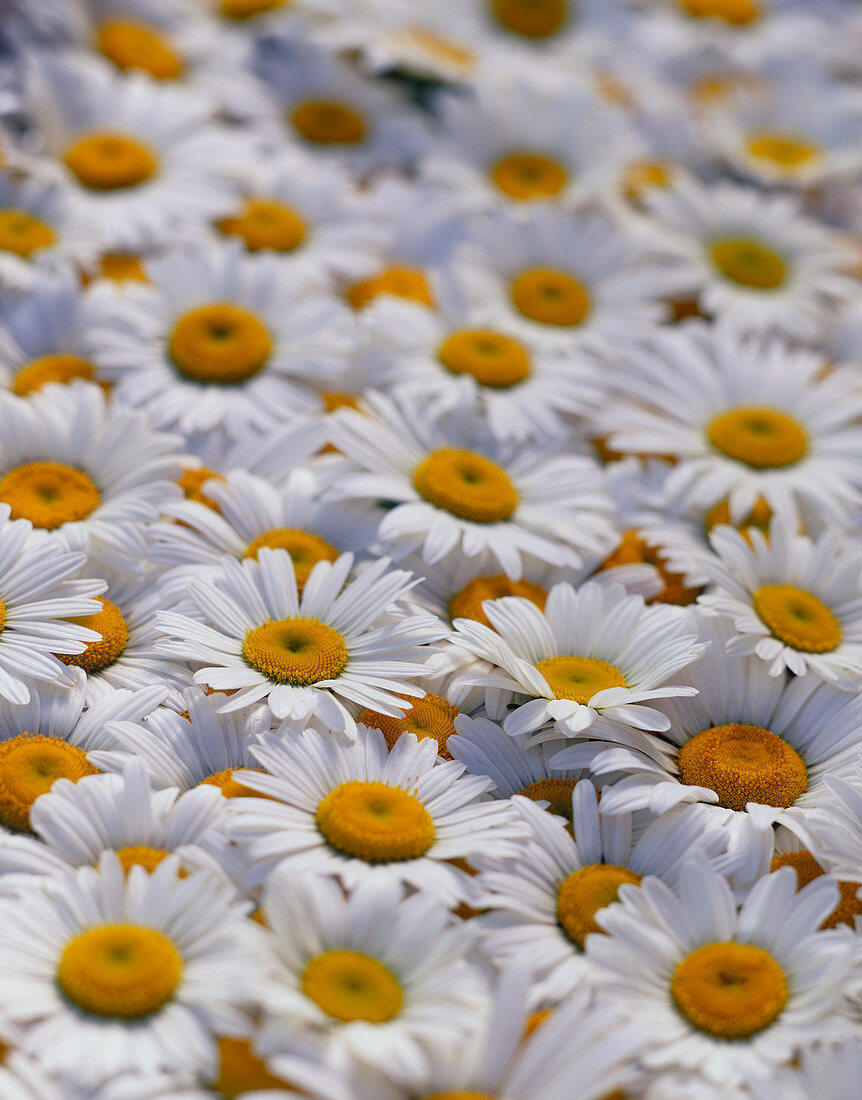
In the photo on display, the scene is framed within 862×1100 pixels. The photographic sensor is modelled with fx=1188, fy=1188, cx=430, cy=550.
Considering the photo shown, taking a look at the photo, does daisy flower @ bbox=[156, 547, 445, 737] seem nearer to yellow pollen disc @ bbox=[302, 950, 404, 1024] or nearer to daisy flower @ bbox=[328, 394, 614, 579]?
daisy flower @ bbox=[328, 394, 614, 579]

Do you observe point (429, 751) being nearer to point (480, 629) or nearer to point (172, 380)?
point (480, 629)

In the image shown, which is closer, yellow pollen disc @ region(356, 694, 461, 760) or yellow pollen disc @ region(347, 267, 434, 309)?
yellow pollen disc @ region(356, 694, 461, 760)

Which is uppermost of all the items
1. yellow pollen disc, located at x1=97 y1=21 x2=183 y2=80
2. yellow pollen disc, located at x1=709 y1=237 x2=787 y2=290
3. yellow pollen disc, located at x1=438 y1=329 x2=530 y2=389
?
yellow pollen disc, located at x1=97 y1=21 x2=183 y2=80

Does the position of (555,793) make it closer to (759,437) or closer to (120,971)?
(120,971)

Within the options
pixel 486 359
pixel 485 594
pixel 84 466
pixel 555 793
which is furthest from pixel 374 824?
pixel 486 359

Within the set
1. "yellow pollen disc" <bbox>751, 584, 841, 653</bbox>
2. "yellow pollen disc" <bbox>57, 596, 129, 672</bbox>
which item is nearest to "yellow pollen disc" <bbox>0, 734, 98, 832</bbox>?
"yellow pollen disc" <bbox>57, 596, 129, 672</bbox>
